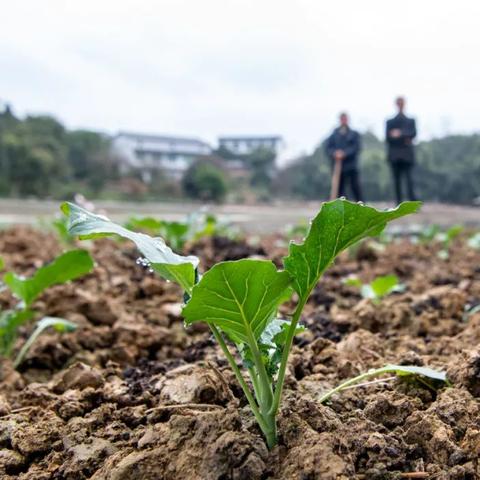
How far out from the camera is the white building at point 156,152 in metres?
23.1

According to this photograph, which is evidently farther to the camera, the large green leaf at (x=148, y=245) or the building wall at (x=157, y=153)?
the building wall at (x=157, y=153)

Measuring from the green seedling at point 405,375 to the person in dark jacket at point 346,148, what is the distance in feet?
18.9

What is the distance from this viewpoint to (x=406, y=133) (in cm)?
639

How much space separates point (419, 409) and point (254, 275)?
1.28 feet

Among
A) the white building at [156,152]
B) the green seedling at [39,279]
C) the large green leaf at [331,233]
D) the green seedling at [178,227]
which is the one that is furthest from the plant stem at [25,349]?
the white building at [156,152]

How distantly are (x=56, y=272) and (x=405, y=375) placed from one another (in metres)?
0.88

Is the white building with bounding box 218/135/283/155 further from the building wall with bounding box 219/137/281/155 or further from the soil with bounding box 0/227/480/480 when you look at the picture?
the soil with bounding box 0/227/480/480

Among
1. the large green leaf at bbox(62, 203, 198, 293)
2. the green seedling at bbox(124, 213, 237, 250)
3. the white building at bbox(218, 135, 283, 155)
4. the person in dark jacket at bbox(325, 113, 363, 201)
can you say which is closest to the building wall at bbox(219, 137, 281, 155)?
the white building at bbox(218, 135, 283, 155)

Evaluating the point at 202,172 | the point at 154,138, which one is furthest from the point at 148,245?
the point at 154,138

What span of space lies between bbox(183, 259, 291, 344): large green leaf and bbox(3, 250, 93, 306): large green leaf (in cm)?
75

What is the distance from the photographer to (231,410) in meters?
0.83

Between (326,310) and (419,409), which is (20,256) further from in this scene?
(419,409)

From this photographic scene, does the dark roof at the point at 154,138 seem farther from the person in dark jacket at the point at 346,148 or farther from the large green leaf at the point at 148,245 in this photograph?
the large green leaf at the point at 148,245

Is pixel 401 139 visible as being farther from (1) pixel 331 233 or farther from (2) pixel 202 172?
(2) pixel 202 172
